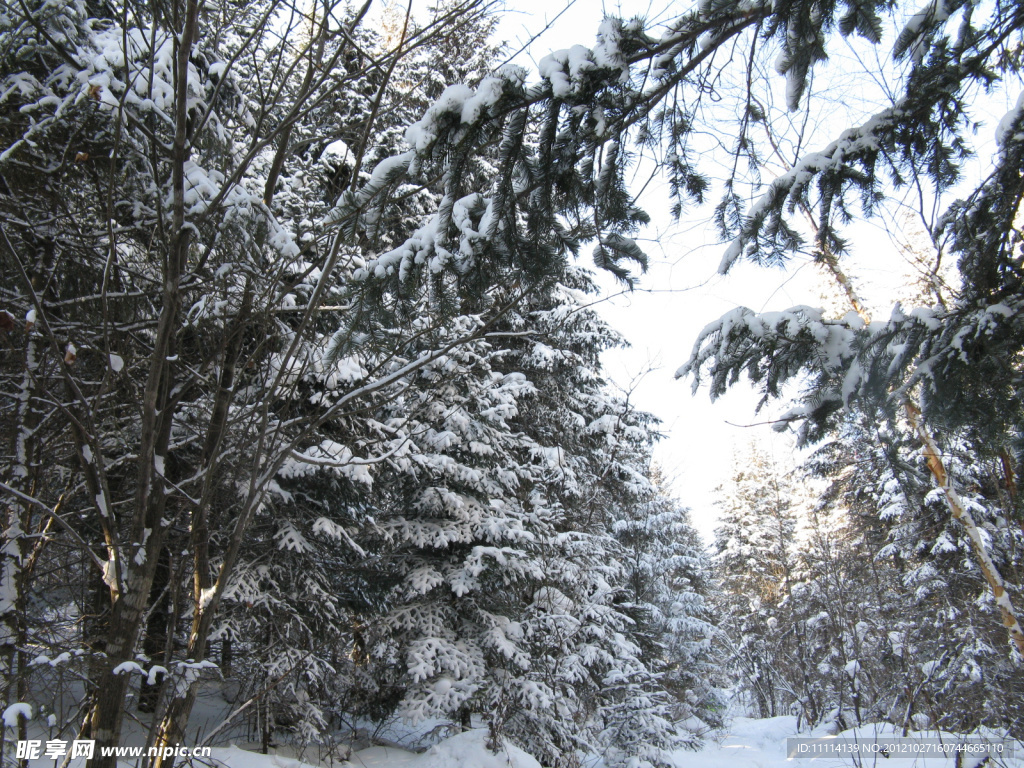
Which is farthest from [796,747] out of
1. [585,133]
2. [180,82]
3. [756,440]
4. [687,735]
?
[756,440]

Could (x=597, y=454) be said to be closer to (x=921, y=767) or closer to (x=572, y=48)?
(x=921, y=767)

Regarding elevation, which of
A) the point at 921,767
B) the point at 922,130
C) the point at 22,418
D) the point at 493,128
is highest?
the point at 922,130

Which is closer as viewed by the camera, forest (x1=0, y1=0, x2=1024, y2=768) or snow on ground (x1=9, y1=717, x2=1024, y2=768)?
forest (x1=0, y1=0, x2=1024, y2=768)

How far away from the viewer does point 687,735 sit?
1184 cm

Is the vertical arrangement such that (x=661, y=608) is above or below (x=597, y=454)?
below

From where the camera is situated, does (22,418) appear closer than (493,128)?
No

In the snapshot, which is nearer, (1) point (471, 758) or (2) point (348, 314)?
(2) point (348, 314)

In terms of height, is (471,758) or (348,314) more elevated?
(348,314)

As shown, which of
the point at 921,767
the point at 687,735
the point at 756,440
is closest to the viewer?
the point at 921,767

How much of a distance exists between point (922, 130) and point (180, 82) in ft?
10.9

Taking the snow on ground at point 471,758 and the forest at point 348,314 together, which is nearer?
the forest at point 348,314

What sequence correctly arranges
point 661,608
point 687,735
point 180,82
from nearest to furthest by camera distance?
point 180,82 → point 687,735 → point 661,608

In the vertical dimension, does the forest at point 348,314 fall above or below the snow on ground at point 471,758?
above

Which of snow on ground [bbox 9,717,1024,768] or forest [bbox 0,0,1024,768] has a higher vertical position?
forest [bbox 0,0,1024,768]
